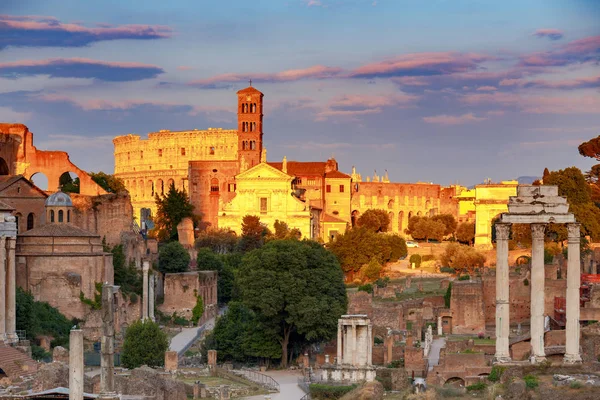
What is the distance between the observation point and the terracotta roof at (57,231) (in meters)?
53.8

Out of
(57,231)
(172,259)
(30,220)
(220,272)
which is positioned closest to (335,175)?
(220,272)

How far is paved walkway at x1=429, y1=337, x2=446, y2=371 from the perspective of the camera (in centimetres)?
4747

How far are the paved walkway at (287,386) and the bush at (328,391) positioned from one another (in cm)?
43

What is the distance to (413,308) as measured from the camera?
61.5m

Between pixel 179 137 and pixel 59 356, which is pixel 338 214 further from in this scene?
pixel 59 356

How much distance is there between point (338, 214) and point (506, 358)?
73.2 meters

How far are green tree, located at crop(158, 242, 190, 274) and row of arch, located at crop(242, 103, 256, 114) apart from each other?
134 ft

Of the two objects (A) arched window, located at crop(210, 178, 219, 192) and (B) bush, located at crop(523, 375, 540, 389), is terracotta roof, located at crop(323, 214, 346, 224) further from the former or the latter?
(B) bush, located at crop(523, 375, 540, 389)

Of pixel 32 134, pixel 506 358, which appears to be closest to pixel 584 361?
pixel 506 358

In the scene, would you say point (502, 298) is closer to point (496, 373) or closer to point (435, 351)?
point (496, 373)

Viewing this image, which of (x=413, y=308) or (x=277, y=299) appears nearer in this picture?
(x=277, y=299)

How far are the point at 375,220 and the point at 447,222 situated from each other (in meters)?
6.43

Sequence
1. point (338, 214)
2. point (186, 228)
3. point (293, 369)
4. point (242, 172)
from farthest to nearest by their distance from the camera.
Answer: point (338, 214) → point (242, 172) → point (186, 228) → point (293, 369)

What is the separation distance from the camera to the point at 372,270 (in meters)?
80.8
